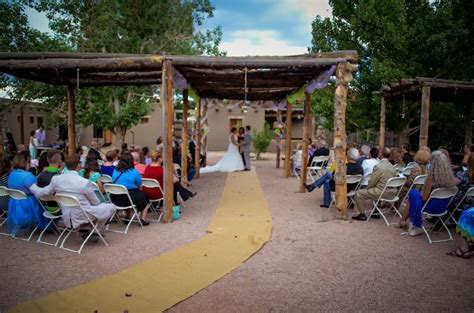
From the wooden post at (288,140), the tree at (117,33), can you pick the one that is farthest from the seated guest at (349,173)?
the tree at (117,33)

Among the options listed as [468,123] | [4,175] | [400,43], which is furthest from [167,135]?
[400,43]

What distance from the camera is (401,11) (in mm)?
12766

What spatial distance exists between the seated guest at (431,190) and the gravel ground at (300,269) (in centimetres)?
32

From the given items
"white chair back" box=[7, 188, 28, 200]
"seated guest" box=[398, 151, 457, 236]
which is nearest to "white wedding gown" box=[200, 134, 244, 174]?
"seated guest" box=[398, 151, 457, 236]

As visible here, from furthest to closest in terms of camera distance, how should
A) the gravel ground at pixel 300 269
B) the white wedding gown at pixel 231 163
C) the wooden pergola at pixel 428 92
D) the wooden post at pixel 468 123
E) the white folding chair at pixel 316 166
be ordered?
the white wedding gown at pixel 231 163 < the wooden post at pixel 468 123 < the white folding chair at pixel 316 166 < the wooden pergola at pixel 428 92 < the gravel ground at pixel 300 269

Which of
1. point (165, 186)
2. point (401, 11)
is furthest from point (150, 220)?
point (401, 11)

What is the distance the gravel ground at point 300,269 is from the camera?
10.6 ft

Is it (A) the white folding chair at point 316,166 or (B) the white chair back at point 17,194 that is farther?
(A) the white folding chair at point 316,166

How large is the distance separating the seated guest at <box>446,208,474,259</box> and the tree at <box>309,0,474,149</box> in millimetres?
8961

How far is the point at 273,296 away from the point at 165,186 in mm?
3114

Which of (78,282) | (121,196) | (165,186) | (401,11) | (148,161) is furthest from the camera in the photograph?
(401,11)

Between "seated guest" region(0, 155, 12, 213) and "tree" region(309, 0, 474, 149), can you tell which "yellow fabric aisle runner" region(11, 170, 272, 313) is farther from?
"tree" region(309, 0, 474, 149)

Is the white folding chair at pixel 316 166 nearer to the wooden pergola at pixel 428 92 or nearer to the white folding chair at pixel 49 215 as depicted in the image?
the wooden pergola at pixel 428 92

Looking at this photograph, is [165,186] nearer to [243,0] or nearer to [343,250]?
[343,250]
